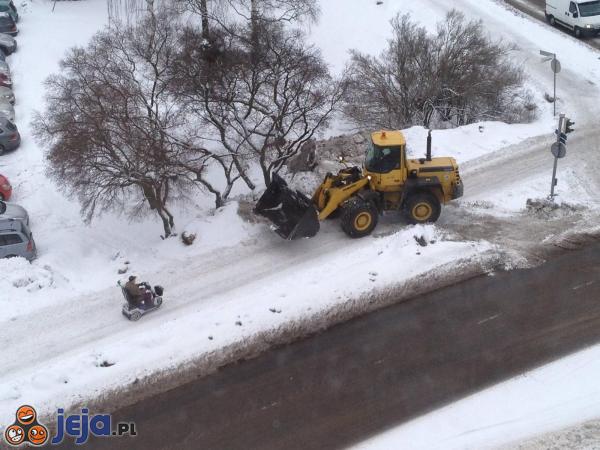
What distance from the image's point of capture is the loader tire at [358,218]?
16.2 metres

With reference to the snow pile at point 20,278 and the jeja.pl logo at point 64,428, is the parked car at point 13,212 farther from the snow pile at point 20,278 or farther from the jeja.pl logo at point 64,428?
the jeja.pl logo at point 64,428

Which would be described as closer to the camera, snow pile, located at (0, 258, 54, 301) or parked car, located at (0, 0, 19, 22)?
snow pile, located at (0, 258, 54, 301)

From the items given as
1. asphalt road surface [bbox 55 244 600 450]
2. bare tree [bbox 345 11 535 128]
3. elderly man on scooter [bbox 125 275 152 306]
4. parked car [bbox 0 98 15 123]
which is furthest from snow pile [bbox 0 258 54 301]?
bare tree [bbox 345 11 535 128]

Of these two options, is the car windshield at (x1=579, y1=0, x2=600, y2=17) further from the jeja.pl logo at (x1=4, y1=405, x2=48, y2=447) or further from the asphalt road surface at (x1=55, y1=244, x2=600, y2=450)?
the jeja.pl logo at (x1=4, y1=405, x2=48, y2=447)

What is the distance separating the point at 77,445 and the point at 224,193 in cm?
926

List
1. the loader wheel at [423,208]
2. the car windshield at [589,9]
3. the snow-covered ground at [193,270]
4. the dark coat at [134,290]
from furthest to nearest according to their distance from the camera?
the car windshield at [589,9] → the loader wheel at [423,208] → the dark coat at [134,290] → the snow-covered ground at [193,270]

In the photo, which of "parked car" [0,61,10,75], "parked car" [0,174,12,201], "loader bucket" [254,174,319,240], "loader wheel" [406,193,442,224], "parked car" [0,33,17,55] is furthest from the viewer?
"parked car" [0,33,17,55]

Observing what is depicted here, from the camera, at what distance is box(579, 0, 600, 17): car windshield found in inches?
1208

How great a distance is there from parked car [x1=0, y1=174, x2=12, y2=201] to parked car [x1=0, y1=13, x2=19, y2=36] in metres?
15.4

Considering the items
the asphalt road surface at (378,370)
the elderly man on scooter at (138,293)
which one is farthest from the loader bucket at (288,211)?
the elderly man on scooter at (138,293)

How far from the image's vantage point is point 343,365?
42.3 feet

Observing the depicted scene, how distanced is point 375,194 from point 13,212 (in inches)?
399

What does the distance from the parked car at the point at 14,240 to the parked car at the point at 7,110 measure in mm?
9810

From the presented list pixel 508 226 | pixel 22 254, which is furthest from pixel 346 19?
pixel 22 254
